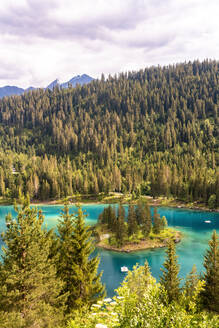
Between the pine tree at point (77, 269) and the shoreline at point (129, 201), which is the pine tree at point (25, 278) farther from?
the shoreline at point (129, 201)

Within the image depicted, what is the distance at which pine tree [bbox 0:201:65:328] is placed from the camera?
19.8 m

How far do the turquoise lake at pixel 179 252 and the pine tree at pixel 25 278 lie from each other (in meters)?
21.3

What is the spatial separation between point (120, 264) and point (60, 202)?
102022 mm

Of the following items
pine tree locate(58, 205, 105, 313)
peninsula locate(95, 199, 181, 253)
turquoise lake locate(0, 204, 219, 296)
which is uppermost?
pine tree locate(58, 205, 105, 313)

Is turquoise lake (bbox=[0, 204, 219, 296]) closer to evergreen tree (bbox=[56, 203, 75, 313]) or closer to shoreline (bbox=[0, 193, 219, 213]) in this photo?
shoreline (bbox=[0, 193, 219, 213])

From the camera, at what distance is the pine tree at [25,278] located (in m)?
19.8

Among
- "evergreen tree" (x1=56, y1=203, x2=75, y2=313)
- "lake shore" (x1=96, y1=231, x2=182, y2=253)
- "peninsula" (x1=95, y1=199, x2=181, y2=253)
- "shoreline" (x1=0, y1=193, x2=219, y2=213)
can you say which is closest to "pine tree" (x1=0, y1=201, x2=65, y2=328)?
"evergreen tree" (x1=56, y1=203, x2=75, y2=313)

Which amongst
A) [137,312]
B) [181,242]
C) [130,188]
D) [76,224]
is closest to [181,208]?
[130,188]

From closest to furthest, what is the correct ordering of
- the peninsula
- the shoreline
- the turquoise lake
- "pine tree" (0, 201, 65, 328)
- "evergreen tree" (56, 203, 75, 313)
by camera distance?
"pine tree" (0, 201, 65, 328)
"evergreen tree" (56, 203, 75, 313)
the turquoise lake
the peninsula
the shoreline

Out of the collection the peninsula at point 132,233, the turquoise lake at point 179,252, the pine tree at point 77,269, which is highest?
the pine tree at point 77,269

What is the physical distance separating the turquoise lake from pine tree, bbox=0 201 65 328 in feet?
69.8

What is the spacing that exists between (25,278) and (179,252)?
5967 cm

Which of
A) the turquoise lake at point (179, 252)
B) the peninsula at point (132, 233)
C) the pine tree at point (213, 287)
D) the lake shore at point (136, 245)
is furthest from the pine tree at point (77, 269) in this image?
the peninsula at point (132, 233)

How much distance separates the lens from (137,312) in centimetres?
1494
